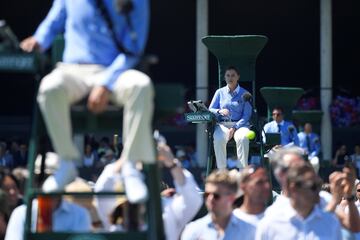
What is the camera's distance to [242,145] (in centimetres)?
1248

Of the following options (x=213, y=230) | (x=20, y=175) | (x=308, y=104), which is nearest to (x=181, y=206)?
(x=213, y=230)

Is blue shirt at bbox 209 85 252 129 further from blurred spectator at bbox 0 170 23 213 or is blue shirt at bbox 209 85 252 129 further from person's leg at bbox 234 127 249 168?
blurred spectator at bbox 0 170 23 213

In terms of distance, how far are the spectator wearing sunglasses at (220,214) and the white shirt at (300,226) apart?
236 millimetres

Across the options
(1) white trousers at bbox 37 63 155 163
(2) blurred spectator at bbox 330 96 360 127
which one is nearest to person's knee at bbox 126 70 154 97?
(1) white trousers at bbox 37 63 155 163

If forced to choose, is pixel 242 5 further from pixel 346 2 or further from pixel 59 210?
pixel 59 210

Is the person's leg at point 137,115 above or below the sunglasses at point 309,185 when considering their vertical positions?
above

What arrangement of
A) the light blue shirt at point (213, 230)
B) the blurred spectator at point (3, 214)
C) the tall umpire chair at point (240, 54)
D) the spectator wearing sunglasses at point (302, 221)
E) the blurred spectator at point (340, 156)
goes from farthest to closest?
1. the blurred spectator at point (340, 156)
2. the tall umpire chair at point (240, 54)
3. the blurred spectator at point (3, 214)
4. the light blue shirt at point (213, 230)
5. the spectator wearing sunglasses at point (302, 221)

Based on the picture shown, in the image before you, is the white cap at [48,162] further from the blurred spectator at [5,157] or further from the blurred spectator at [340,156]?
the blurred spectator at [340,156]

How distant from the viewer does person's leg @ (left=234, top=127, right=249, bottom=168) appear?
40.8ft

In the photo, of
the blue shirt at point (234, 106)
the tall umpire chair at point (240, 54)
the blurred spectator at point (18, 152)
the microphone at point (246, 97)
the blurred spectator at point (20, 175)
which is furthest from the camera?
the blurred spectator at point (18, 152)

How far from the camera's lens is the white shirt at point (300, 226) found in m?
6.17

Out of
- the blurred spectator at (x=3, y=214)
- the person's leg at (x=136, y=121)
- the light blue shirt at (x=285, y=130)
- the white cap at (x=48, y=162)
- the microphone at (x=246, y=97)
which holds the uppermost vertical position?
the person's leg at (x=136, y=121)

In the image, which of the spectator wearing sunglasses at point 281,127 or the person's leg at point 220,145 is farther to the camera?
the spectator wearing sunglasses at point 281,127

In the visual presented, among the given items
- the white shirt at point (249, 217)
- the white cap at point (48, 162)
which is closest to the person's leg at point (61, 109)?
the white cap at point (48, 162)
